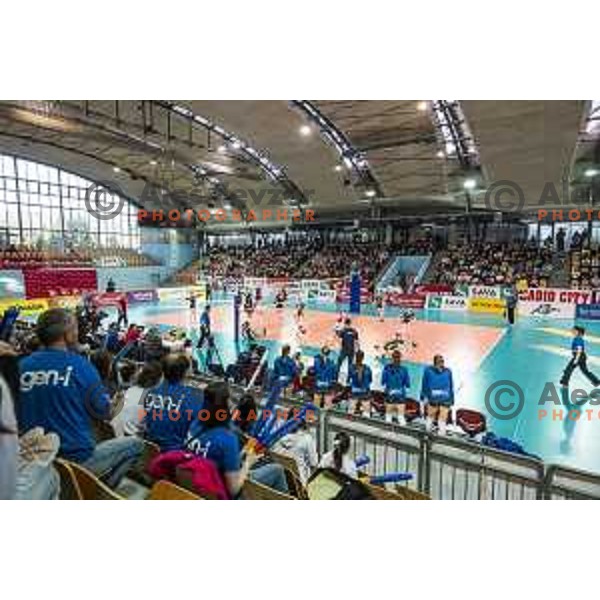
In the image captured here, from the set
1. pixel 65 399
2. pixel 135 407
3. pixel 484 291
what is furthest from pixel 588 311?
pixel 65 399

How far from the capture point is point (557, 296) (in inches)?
807

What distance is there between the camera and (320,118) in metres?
19.9

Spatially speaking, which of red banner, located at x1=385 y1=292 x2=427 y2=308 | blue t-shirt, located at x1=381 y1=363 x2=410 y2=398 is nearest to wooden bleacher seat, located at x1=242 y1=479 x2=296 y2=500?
blue t-shirt, located at x1=381 y1=363 x2=410 y2=398

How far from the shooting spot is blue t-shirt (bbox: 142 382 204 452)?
333 centimetres

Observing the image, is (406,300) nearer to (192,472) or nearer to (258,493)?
(258,493)

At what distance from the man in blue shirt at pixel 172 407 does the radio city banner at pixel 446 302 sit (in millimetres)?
21700

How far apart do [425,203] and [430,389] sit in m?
22.5

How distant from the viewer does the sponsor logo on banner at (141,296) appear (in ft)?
85.8

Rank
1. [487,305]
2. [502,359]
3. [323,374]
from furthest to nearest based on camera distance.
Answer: [487,305], [502,359], [323,374]

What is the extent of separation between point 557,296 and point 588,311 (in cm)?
138

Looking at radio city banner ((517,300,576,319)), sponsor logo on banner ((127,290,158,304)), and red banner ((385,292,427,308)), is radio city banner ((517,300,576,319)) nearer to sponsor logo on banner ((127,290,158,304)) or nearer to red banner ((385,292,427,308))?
red banner ((385,292,427,308))

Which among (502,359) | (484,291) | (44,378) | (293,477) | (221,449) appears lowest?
(502,359)
